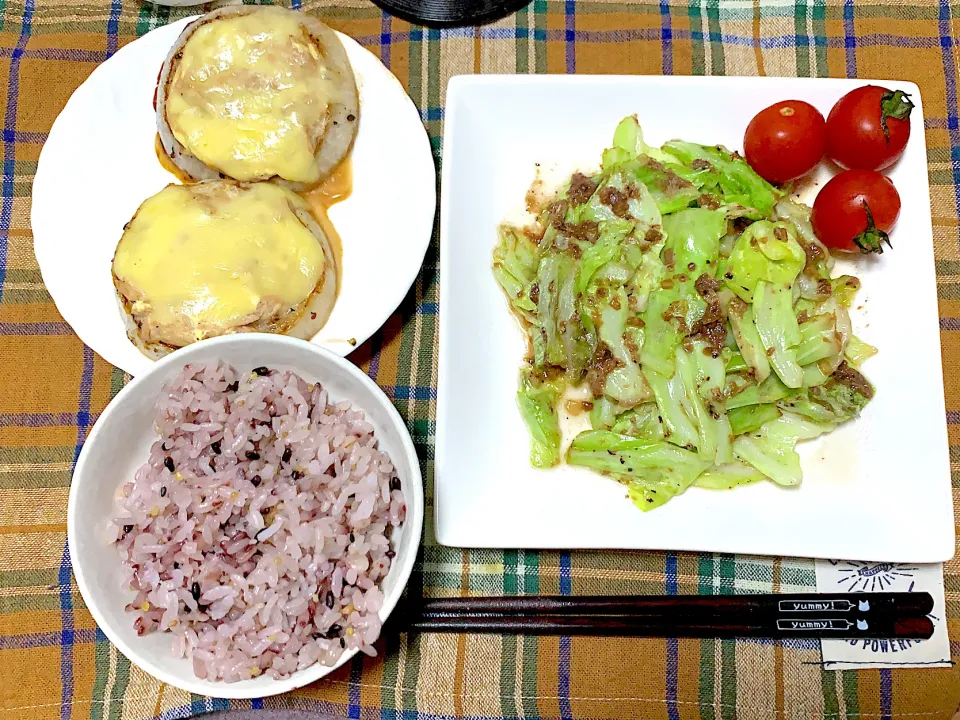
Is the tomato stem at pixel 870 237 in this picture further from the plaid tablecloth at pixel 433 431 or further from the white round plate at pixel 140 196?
the white round plate at pixel 140 196

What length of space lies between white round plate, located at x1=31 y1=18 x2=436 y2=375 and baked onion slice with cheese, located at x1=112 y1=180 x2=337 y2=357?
136mm

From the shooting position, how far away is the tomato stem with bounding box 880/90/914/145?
73.2 inches

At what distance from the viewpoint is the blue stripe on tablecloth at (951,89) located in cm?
221

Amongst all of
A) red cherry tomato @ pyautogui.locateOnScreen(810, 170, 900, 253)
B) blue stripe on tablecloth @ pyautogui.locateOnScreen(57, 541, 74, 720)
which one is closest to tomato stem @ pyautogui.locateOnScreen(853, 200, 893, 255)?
red cherry tomato @ pyautogui.locateOnScreen(810, 170, 900, 253)

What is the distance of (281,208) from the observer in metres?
1.90

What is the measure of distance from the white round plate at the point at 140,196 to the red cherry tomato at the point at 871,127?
3.50ft

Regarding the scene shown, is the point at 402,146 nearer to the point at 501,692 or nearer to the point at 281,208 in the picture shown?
the point at 281,208

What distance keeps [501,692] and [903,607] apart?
1076 millimetres

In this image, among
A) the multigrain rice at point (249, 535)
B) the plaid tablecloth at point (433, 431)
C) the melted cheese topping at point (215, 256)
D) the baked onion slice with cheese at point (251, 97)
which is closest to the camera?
the multigrain rice at point (249, 535)

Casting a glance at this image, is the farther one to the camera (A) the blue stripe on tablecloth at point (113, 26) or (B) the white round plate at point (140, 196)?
(A) the blue stripe on tablecloth at point (113, 26)

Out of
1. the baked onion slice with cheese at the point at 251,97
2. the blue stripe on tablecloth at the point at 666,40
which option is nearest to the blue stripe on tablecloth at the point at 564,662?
the baked onion slice with cheese at the point at 251,97

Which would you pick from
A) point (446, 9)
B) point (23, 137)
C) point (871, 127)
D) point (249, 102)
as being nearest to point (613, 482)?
point (871, 127)

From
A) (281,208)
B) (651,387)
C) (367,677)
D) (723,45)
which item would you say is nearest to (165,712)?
(367,677)

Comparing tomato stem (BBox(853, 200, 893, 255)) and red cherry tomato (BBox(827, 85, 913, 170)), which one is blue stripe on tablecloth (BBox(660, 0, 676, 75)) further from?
tomato stem (BBox(853, 200, 893, 255))
